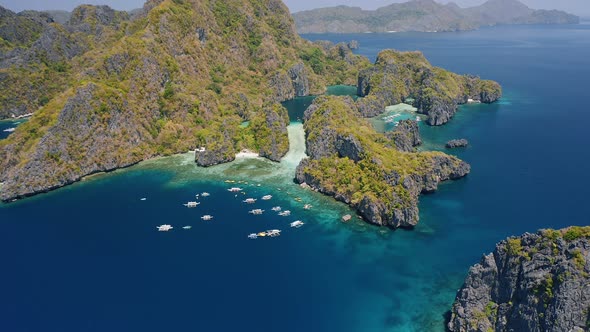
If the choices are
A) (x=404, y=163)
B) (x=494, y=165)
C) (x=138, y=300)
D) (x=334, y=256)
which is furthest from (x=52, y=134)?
(x=494, y=165)

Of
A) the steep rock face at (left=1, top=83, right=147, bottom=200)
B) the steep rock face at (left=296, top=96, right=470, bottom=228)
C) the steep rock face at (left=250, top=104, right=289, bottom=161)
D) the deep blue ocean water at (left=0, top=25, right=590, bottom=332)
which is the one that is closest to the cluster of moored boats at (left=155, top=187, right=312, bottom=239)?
the deep blue ocean water at (left=0, top=25, right=590, bottom=332)

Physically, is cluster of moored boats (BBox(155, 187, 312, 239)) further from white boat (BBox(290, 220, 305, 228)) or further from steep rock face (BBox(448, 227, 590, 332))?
steep rock face (BBox(448, 227, 590, 332))

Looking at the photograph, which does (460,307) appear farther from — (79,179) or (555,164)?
(79,179)

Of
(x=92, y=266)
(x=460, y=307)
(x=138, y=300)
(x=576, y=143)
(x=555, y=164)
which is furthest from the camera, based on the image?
(x=576, y=143)

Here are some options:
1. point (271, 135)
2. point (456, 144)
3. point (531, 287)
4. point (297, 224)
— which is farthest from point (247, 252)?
point (456, 144)

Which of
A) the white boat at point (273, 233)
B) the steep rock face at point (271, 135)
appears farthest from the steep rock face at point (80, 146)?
the white boat at point (273, 233)

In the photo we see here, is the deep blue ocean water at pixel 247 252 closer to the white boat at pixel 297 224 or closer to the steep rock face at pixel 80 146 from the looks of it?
the white boat at pixel 297 224
